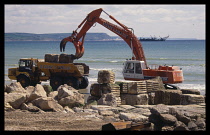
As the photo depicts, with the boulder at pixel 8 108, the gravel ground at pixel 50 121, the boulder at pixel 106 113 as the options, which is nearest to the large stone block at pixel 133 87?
the boulder at pixel 106 113

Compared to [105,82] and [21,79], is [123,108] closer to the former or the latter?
[105,82]

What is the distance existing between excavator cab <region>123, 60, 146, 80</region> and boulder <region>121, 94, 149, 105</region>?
210 inches

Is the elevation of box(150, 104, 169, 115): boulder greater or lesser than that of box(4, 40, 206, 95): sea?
lesser

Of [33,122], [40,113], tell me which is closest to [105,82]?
[40,113]

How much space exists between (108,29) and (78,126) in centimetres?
1267

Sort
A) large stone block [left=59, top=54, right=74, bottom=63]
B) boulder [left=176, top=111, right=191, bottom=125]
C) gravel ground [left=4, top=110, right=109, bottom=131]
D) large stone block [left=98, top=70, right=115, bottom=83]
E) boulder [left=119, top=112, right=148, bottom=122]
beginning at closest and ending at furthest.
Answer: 1. gravel ground [left=4, top=110, right=109, bottom=131]
2. boulder [left=176, top=111, right=191, bottom=125]
3. boulder [left=119, top=112, right=148, bottom=122]
4. large stone block [left=98, top=70, right=115, bottom=83]
5. large stone block [left=59, top=54, right=74, bottom=63]

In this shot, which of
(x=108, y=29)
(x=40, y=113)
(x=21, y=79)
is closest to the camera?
(x=40, y=113)

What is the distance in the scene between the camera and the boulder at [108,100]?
14.4 metres

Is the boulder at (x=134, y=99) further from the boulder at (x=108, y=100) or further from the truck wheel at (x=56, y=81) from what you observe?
the truck wheel at (x=56, y=81)

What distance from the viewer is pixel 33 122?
38.7 ft

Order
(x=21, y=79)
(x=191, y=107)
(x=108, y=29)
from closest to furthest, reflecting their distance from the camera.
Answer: (x=191, y=107) → (x=21, y=79) → (x=108, y=29)

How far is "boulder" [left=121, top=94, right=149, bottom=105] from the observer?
14992 millimetres

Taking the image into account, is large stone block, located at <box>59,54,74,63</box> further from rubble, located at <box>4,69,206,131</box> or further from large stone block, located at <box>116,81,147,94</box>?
large stone block, located at <box>116,81,147,94</box>

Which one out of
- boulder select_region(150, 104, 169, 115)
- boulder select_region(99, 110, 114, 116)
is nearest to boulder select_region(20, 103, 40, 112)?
boulder select_region(99, 110, 114, 116)
